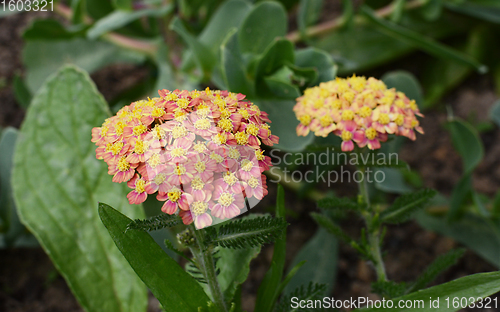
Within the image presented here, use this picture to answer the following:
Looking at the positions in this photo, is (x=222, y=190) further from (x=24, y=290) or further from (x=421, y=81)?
(x=421, y=81)

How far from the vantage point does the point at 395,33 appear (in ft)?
4.25

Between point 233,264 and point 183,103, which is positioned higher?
point 183,103

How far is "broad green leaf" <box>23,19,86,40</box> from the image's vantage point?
1.36m

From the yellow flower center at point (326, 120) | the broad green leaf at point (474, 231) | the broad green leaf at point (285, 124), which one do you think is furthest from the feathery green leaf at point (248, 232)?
the broad green leaf at point (474, 231)

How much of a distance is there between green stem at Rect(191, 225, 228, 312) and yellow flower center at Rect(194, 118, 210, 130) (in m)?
0.16

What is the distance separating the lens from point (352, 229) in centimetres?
139

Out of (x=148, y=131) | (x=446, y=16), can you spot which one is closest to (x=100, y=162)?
(x=148, y=131)

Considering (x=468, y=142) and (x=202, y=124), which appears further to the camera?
(x=468, y=142)

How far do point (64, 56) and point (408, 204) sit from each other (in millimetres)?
1434

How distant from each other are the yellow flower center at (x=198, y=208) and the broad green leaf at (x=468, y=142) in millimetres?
808

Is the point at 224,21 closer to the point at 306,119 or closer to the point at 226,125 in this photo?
the point at 306,119

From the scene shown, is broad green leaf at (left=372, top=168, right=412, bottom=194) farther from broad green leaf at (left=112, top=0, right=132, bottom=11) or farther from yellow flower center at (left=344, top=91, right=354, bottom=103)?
broad green leaf at (left=112, top=0, right=132, bottom=11)

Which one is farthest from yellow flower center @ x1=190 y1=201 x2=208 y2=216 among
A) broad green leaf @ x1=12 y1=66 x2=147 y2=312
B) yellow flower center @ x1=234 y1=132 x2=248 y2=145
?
broad green leaf @ x1=12 y1=66 x2=147 y2=312

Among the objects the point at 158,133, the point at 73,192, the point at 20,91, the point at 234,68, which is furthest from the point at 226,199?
the point at 20,91
